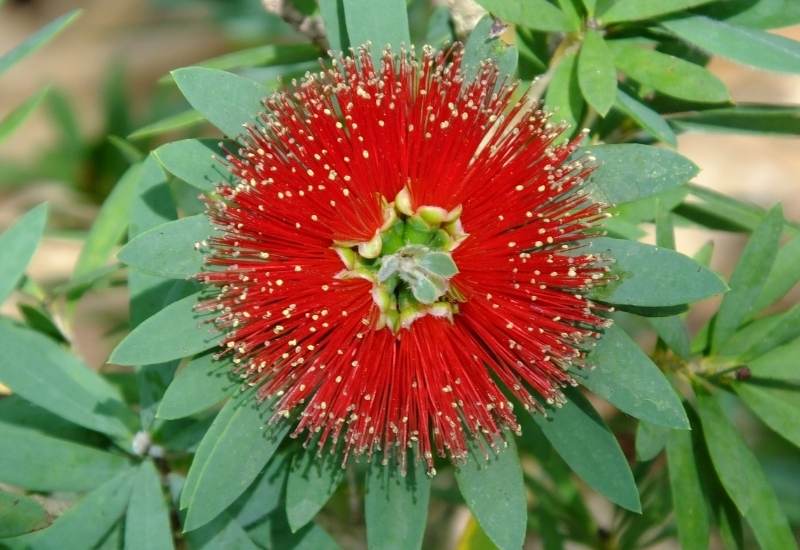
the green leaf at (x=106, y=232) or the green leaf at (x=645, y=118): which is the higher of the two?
the green leaf at (x=106, y=232)

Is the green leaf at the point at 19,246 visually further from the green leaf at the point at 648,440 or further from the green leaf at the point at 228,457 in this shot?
the green leaf at the point at 648,440

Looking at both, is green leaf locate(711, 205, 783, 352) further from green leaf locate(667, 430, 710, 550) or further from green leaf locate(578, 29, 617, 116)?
green leaf locate(578, 29, 617, 116)

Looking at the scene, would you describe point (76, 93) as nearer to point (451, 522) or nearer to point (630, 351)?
point (451, 522)

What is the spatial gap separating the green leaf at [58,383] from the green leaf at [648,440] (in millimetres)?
744

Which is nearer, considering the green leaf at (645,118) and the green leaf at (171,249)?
the green leaf at (171,249)

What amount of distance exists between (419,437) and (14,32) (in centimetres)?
351

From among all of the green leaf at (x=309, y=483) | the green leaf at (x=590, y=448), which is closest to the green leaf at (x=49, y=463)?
the green leaf at (x=309, y=483)

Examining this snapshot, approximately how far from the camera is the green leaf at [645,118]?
4.27ft

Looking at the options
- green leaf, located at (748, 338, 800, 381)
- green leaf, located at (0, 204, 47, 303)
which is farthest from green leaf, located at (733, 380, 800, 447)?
green leaf, located at (0, 204, 47, 303)

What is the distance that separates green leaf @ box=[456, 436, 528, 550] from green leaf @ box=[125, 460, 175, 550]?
409mm

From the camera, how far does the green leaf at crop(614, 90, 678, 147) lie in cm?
130

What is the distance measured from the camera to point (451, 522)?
2465 millimetres

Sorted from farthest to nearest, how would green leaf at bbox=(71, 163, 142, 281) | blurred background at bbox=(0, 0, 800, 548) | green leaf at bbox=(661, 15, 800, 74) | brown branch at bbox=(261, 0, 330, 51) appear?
blurred background at bbox=(0, 0, 800, 548) → green leaf at bbox=(71, 163, 142, 281) → brown branch at bbox=(261, 0, 330, 51) → green leaf at bbox=(661, 15, 800, 74)

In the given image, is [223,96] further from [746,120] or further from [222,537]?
[746,120]
